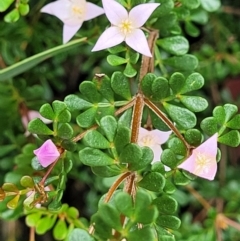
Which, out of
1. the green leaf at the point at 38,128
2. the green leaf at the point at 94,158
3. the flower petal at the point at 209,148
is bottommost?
the flower petal at the point at 209,148

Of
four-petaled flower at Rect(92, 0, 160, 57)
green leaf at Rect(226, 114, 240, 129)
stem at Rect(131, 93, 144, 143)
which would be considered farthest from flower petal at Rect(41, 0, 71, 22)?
green leaf at Rect(226, 114, 240, 129)

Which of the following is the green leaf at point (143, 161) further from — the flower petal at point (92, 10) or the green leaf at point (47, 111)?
the flower petal at point (92, 10)

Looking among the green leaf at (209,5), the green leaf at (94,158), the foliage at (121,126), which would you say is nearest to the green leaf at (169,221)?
the foliage at (121,126)

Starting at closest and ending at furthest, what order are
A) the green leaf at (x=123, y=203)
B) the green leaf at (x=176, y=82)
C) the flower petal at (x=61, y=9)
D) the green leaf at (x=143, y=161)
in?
the green leaf at (x=123, y=203)
the green leaf at (x=143, y=161)
the green leaf at (x=176, y=82)
the flower petal at (x=61, y=9)

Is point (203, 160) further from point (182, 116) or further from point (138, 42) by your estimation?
point (138, 42)

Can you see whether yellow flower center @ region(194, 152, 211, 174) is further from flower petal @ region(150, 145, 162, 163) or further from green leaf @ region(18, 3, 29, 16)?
green leaf @ region(18, 3, 29, 16)

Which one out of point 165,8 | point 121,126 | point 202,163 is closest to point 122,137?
point 121,126

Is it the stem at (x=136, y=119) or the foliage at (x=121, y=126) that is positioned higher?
the stem at (x=136, y=119)
